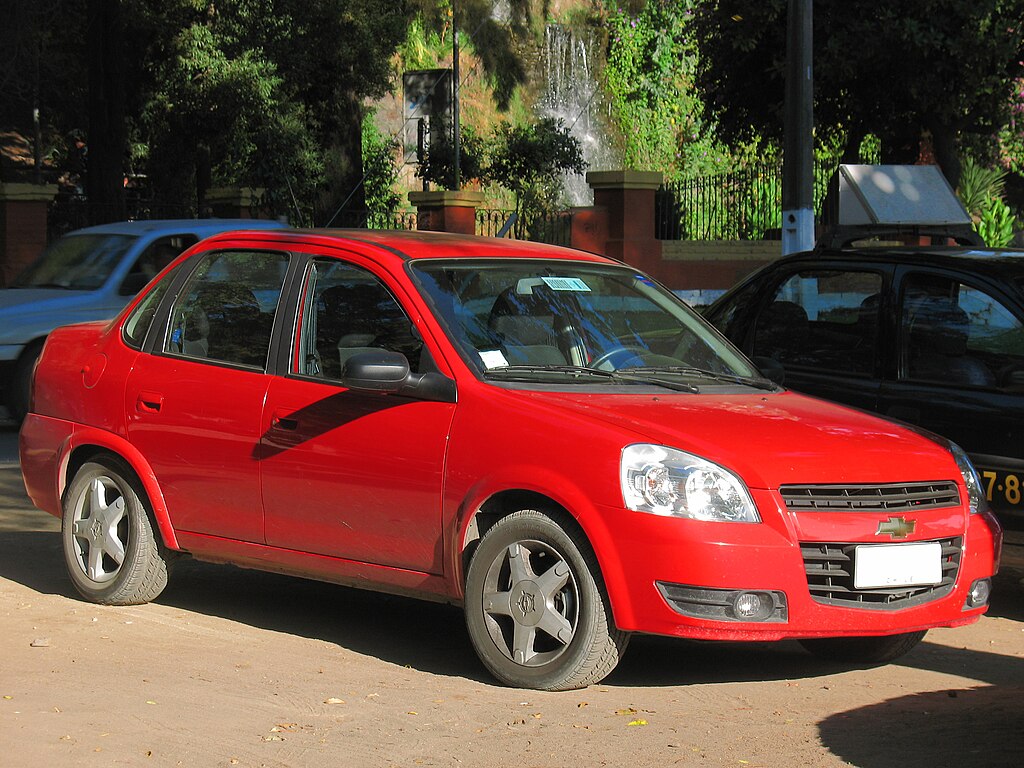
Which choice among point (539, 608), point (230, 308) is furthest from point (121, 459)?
point (539, 608)

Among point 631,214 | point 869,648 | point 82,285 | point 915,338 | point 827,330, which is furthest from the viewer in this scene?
point 631,214

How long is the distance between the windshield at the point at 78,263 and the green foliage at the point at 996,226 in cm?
1749

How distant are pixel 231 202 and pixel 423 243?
21509mm

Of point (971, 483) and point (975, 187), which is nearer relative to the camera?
point (971, 483)

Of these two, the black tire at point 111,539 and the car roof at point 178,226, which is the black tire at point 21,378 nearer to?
the car roof at point 178,226

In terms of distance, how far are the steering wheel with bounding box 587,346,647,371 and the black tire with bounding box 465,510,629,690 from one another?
36.6 inches

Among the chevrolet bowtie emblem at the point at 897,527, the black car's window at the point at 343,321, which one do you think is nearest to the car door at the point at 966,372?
the chevrolet bowtie emblem at the point at 897,527

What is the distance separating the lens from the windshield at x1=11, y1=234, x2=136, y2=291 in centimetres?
1396

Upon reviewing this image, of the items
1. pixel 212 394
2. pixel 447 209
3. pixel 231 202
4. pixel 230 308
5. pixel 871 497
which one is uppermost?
pixel 231 202

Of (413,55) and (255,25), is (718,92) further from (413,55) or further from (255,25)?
(413,55)

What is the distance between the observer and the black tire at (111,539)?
711 cm

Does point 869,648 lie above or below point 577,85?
below

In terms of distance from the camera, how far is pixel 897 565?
5602mm

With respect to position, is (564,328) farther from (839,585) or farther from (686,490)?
(839,585)
